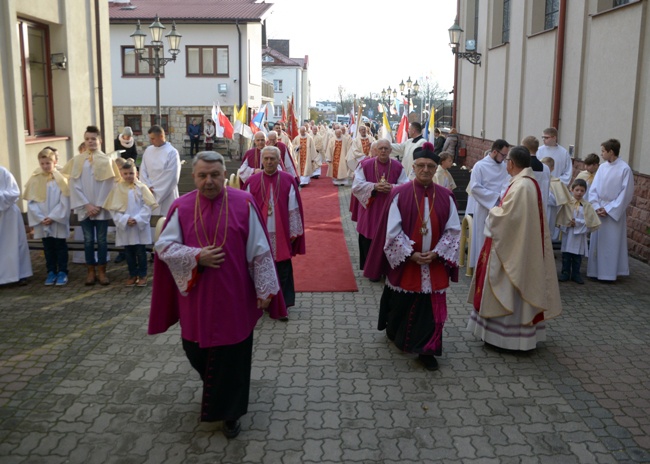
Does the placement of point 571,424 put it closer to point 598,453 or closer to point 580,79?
point 598,453

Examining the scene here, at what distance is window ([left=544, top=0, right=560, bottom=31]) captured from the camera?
1512 centimetres

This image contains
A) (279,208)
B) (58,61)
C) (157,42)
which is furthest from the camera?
(157,42)

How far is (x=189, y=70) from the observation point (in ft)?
112

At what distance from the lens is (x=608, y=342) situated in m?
6.77

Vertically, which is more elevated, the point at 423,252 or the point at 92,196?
the point at 92,196

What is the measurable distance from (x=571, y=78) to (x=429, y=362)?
9.38 m

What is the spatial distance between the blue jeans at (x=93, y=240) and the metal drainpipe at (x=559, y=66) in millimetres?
9517

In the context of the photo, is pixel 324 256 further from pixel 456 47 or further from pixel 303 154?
pixel 456 47

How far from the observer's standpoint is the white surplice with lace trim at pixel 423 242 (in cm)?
594

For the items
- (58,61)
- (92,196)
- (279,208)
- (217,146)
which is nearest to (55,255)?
(92,196)

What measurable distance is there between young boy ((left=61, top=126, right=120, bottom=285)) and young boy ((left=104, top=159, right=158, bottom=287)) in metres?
0.18

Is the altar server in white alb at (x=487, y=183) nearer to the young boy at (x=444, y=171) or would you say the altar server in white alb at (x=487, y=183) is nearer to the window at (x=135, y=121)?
the young boy at (x=444, y=171)

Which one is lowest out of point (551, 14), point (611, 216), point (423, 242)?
point (611, 216)

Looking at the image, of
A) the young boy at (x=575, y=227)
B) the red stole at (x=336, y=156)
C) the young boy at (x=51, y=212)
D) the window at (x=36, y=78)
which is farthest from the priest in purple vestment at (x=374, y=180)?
the red stole at (x=336, y=156)
